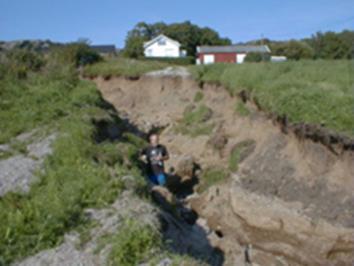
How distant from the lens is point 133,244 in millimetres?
5078

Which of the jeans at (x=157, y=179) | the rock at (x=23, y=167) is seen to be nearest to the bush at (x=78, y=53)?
the jeans at (x=157, y=179)

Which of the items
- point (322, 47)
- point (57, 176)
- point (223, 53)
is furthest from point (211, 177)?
point (223, 53)

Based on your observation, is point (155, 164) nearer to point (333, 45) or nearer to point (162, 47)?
point (333, 45)

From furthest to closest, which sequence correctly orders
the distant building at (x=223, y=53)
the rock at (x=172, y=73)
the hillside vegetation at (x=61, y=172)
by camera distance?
the distant building at (x=223, y=53) < the rock at (x=172, y=73) < the hillside vegetation at (x=61, y=172)

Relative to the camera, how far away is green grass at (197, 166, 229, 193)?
44.1 feet

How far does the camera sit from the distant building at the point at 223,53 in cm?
5269

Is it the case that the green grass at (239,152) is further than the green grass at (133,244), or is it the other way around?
the green grass at (239,152)

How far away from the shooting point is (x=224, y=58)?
178 ft

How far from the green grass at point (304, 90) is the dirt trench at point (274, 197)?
545mm

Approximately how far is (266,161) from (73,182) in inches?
280

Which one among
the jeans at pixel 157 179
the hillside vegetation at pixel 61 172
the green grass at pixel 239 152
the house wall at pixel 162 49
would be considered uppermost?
the house wall at pixel 162 49

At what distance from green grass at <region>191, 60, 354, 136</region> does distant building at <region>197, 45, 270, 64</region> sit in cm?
3477

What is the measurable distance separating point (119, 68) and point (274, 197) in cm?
1827

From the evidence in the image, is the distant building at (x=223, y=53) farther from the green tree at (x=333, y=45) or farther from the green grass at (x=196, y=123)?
the green grass at (x=196, y=123)
